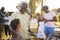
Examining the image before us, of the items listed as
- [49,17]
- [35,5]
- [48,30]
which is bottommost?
Result: [48,30]

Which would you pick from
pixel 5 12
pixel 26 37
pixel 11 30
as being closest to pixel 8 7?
pixel 5 12

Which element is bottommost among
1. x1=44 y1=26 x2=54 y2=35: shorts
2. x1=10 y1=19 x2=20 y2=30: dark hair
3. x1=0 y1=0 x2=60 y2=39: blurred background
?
x1=44 y1=26 x2=54 y2=35: shorts

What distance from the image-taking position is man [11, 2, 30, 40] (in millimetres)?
1373

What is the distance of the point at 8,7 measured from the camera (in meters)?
1.40

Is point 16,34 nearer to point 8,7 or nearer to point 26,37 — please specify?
point 26,37

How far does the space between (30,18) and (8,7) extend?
0.22 metres

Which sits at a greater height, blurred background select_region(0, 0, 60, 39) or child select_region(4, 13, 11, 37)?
blurred background select_region(0, 0, 60, 39)

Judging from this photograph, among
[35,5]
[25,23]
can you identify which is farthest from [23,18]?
[35,5]

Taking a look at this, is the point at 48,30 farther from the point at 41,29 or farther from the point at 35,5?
the point at 35,5

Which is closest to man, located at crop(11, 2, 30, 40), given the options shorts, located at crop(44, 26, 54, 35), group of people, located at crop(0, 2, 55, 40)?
group of people, located at crop(0, 2, 55, 40)

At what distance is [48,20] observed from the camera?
1355 millimetres

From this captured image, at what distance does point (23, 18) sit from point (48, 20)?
213mm

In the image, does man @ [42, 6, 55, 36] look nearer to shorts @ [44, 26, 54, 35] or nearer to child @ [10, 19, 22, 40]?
shorts @ [44, 26, 54, 35]

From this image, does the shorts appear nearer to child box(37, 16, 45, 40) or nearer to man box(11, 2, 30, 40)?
child box(37, 16, 45, 40)
